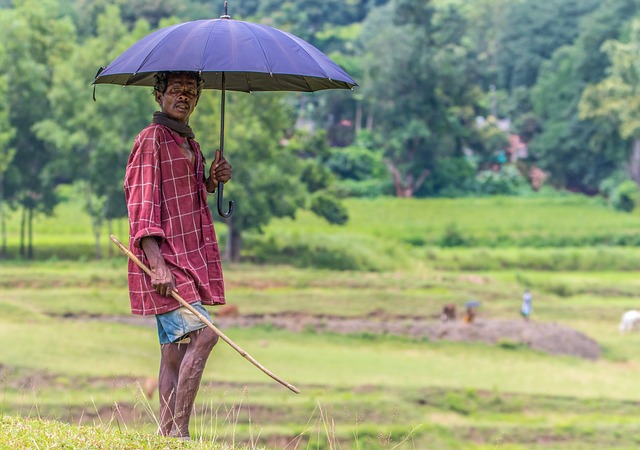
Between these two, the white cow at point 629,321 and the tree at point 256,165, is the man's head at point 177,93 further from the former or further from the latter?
the tree at point 256,165

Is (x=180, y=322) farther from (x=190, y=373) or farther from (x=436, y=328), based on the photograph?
(x=436, y=328)

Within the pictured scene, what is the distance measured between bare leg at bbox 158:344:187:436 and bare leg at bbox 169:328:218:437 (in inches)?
2.5

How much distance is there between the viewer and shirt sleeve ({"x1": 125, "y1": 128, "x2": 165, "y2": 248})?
5.24m

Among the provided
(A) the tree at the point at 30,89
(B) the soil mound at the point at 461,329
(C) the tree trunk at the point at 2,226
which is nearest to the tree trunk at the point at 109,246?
(A) the tree at the point at 30,89

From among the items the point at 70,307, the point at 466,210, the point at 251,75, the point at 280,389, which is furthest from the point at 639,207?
the point at 251,75

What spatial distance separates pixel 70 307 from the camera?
95.6ft

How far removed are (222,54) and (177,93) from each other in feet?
1.01

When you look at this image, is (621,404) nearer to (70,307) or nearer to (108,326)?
(108,326)

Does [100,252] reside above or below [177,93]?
below

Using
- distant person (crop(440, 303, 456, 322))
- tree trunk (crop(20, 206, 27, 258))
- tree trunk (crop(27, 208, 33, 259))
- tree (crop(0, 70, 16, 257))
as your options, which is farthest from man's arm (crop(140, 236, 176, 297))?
tree trunk (crop(20, 206, 27, 258))

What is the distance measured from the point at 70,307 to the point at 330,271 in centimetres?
842

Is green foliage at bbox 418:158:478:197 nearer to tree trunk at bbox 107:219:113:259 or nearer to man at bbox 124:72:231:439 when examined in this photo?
tree trunk at bbox 107:219:113:259

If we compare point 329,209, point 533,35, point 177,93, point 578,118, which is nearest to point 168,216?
point 177,93

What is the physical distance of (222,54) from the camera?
5.32 metres
